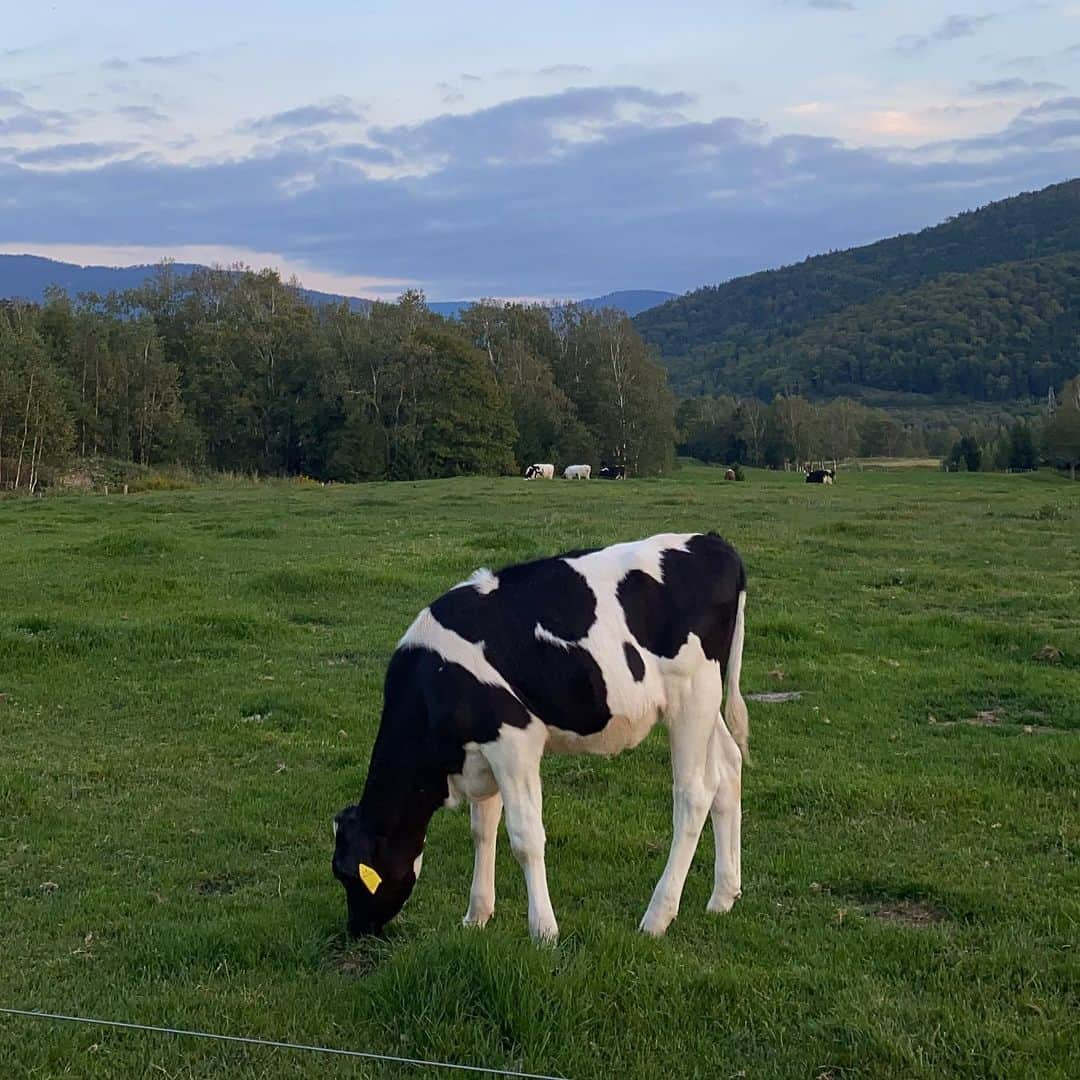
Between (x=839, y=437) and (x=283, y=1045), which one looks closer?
(x=283, y=1045)

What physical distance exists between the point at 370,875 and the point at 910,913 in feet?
9.73

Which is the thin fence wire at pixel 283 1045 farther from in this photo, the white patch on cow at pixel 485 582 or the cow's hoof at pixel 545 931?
the white patch on cow at pixel 485 582

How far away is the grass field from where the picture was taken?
15.3 feet

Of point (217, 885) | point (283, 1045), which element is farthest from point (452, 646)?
point (217, 885)

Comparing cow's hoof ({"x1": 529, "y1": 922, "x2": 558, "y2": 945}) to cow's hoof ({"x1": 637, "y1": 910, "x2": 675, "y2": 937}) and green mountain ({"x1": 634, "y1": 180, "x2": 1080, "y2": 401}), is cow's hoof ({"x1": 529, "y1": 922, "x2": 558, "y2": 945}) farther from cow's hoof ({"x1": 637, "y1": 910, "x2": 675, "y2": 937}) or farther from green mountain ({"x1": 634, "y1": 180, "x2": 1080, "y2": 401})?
green mountain ({"x1": 634, "y1": 180, "x2": 1080, "y2": 401})

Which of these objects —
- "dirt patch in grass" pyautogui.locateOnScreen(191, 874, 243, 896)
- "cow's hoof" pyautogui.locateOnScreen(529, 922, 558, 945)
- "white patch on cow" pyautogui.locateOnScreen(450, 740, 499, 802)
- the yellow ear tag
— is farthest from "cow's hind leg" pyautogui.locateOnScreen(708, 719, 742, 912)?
"dirt patch in grass" pyautogui.locateOnScreen(191, 874, 243, 896)

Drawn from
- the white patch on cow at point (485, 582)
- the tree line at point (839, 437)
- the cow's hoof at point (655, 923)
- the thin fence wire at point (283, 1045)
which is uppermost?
the tree line at point (839, 437)

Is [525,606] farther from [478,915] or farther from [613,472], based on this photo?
[613,472]

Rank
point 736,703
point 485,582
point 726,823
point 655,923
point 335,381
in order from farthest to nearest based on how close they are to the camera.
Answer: point 335,381, point 736,703, point 726,823, point 485,582, point 655,923

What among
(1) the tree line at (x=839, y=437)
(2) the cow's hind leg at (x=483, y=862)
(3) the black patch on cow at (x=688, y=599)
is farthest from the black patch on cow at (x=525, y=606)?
(1) the tree line at (x=839, y=437)

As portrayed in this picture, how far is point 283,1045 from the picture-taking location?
457cm

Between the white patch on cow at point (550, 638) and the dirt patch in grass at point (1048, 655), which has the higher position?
the white patch on cow at point (550, 638)

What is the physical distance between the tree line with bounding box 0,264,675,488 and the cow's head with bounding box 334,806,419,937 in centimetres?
5312

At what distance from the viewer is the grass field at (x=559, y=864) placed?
4.68 m
